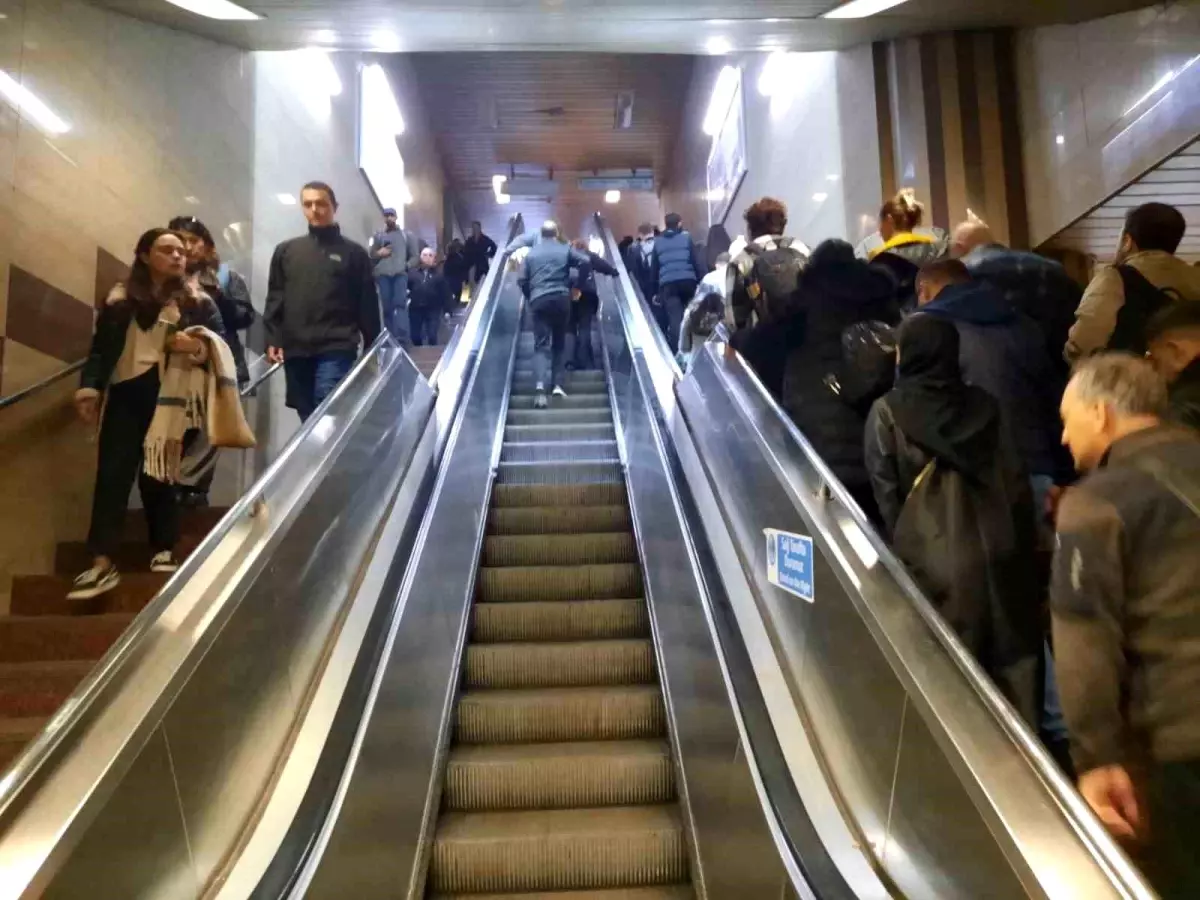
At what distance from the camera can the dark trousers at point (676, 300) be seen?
8844 millimetres

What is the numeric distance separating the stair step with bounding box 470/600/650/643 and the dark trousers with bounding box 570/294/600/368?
15.4ft

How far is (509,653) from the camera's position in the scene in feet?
13.4

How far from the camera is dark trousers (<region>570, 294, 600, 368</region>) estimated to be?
883 cm

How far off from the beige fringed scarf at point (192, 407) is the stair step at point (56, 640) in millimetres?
629

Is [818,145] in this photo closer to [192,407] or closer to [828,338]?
[828,338]

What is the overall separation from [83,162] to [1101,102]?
5816 millimetres

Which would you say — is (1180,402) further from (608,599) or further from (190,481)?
(190,481)

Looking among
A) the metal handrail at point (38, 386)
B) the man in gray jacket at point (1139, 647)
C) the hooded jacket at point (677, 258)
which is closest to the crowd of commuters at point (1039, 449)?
the man in gray jacket at point (1139, 647)

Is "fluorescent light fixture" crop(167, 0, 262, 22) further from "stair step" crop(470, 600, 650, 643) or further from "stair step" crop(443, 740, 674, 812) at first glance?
"stair step" crop(443, 740, 674, 812)

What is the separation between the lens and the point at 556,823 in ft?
10.6

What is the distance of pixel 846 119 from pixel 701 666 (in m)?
5.86

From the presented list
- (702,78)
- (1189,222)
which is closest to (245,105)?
(1189,222)

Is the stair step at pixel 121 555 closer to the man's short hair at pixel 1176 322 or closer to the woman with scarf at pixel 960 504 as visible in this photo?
the woman with scarf at pixel 960 504

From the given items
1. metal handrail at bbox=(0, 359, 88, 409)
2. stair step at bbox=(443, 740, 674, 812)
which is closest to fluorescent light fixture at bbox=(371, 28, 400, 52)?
metal handrail at bbox=(0, 359, 88, 409)
